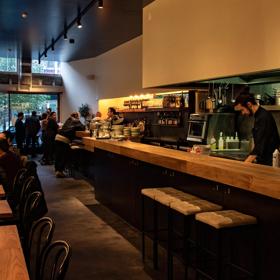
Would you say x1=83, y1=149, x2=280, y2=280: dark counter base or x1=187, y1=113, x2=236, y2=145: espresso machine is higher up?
x1=187, y1=113, x2=236, y2=145: espresso machine

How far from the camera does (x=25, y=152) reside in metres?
14.3

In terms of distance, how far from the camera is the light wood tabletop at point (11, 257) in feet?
6.10

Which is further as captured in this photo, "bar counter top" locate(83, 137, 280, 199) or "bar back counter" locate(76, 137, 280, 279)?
"bar back counter" locate(76, 137, 280, 279)

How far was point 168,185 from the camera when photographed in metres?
4.34

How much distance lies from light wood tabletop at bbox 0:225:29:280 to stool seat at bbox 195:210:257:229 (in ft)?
4.04

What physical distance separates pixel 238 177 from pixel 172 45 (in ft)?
10.5

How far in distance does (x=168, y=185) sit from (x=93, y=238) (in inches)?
47.0

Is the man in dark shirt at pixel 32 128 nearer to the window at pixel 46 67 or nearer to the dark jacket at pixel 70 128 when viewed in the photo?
the window at pixel 46 67

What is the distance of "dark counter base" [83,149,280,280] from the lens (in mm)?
2830

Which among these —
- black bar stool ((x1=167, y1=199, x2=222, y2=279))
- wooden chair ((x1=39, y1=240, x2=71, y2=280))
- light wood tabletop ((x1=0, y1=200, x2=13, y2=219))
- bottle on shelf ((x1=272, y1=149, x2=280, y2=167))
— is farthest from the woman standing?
wooden chair ((x1=39, y1=240, x2=71, y2=280))

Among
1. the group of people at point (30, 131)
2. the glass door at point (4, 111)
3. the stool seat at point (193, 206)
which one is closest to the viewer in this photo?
the stool seat at point (193, 206)

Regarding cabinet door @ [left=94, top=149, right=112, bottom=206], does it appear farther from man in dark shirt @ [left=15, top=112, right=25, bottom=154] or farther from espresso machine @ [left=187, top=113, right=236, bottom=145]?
man in dark shirt @ [left=15, top=112, right=25, bottom=154]

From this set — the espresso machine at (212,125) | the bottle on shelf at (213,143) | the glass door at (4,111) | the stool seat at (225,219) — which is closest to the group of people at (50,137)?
the glass door at (4,111)

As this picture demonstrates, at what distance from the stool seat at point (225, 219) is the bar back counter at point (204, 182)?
88 mm
